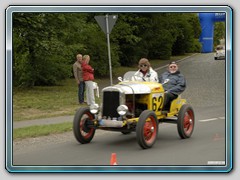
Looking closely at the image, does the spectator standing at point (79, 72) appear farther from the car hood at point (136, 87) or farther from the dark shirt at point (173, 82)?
the dark shirt at point (173, 82)

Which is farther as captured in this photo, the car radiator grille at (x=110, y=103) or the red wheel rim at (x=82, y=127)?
the red wheel rim at (x=82, y=127)

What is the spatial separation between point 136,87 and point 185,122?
1.11 m

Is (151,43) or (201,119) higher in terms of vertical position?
(151,43)

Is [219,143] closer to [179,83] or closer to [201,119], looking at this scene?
[179,83]

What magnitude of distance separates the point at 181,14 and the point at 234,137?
1.36m

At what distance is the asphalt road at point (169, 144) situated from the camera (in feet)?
18.7

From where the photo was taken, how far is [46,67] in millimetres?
6250

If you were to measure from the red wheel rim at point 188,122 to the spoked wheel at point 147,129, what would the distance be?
850mm

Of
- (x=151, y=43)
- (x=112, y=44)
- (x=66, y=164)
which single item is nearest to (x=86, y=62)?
(x=112, y=44)

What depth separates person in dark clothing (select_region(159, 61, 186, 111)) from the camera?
724cm

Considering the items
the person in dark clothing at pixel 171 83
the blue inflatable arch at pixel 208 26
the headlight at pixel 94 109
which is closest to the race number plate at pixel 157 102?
the person in dark clothing at pixel 171 83

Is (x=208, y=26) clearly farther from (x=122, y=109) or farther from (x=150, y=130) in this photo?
(x=150, y=130)

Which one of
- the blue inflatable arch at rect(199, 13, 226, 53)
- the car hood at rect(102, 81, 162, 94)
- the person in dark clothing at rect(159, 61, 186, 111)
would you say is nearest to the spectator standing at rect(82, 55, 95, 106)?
the car hood at rect(102, 81, 162, 94)

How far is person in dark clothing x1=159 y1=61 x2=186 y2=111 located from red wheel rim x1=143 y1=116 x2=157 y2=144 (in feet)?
1.99
